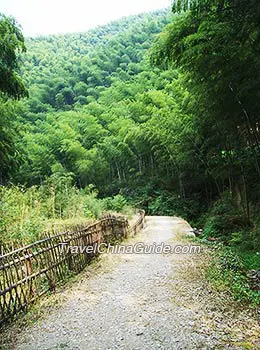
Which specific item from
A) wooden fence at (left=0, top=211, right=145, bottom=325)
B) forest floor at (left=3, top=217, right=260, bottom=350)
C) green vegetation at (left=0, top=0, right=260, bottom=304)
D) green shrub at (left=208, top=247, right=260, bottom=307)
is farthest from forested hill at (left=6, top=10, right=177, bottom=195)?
green shrub at (left=208, top=247, right=260, bottom=307)

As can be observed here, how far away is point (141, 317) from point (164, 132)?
16245mm

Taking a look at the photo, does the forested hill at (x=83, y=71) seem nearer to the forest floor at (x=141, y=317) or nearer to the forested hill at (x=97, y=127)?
the forested hill at (x=97, y=127)

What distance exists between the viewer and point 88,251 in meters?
6.32

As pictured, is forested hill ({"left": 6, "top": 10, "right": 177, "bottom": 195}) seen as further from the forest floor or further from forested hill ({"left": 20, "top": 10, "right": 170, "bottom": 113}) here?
the forest floor

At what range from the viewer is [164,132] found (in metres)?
19.3

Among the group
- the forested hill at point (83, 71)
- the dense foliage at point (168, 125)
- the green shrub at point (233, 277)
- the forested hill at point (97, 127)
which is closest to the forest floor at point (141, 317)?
the green shrub at point (233, 277)

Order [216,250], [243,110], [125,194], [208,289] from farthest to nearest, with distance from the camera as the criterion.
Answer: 1. [125,194]
2. [243,110]
3. [216,250]
4. [208,289]

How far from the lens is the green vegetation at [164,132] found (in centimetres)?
536

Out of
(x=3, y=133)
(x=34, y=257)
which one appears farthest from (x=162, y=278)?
(x=3, y=133)

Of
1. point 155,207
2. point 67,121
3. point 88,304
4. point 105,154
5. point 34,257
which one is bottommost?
point 155,207

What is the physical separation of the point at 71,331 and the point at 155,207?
18.2 m

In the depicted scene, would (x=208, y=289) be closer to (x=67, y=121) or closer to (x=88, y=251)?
(x=88, y=251)

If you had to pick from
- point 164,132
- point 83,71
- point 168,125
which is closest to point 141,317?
point 168,125

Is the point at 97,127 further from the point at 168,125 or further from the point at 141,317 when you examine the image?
the point at 141,317
